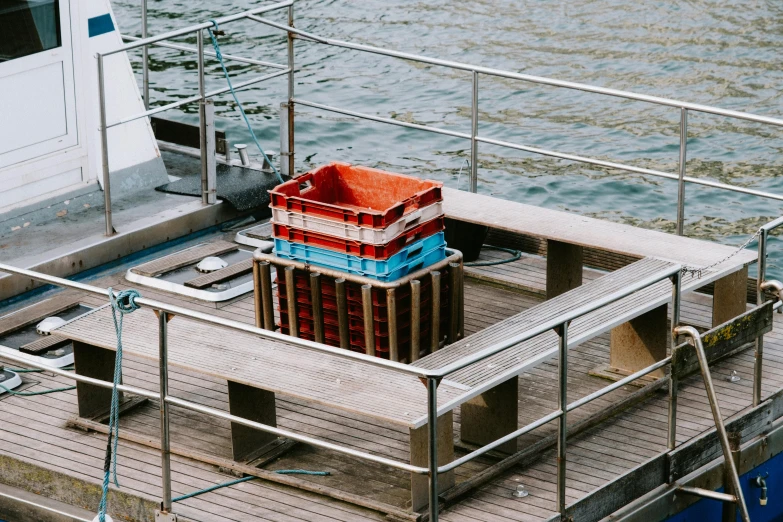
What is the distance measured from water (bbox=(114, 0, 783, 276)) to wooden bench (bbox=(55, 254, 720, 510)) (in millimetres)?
7348

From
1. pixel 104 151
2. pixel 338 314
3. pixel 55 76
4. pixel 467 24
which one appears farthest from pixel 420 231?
pixel 467 24

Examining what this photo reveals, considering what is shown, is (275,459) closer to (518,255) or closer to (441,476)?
(441,476)

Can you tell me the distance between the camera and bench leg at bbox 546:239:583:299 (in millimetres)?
8688

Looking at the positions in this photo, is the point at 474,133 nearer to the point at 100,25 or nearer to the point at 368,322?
the point at 368,322

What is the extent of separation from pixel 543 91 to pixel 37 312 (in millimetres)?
11217

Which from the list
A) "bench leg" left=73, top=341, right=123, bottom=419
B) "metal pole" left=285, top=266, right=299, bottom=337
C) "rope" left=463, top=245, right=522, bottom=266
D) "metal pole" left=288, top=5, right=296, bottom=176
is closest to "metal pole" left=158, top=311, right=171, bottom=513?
"bench leg" left=73, top=341, right=123, bottom=419

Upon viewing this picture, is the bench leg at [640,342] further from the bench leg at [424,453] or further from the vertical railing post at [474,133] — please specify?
the vertical railing post at [474,133]

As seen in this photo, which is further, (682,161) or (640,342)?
(682,161)

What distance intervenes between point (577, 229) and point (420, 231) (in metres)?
1.13

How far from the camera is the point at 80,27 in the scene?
31.4 feet

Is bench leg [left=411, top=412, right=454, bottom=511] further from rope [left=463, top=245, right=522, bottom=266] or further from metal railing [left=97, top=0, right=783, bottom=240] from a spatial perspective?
rope [left=463, top=245, right=522, bottom=266]

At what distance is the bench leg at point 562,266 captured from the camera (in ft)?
28.5

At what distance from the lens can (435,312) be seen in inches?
306

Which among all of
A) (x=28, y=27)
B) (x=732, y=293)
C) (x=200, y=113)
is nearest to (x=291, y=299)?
(x=200, y=113)
